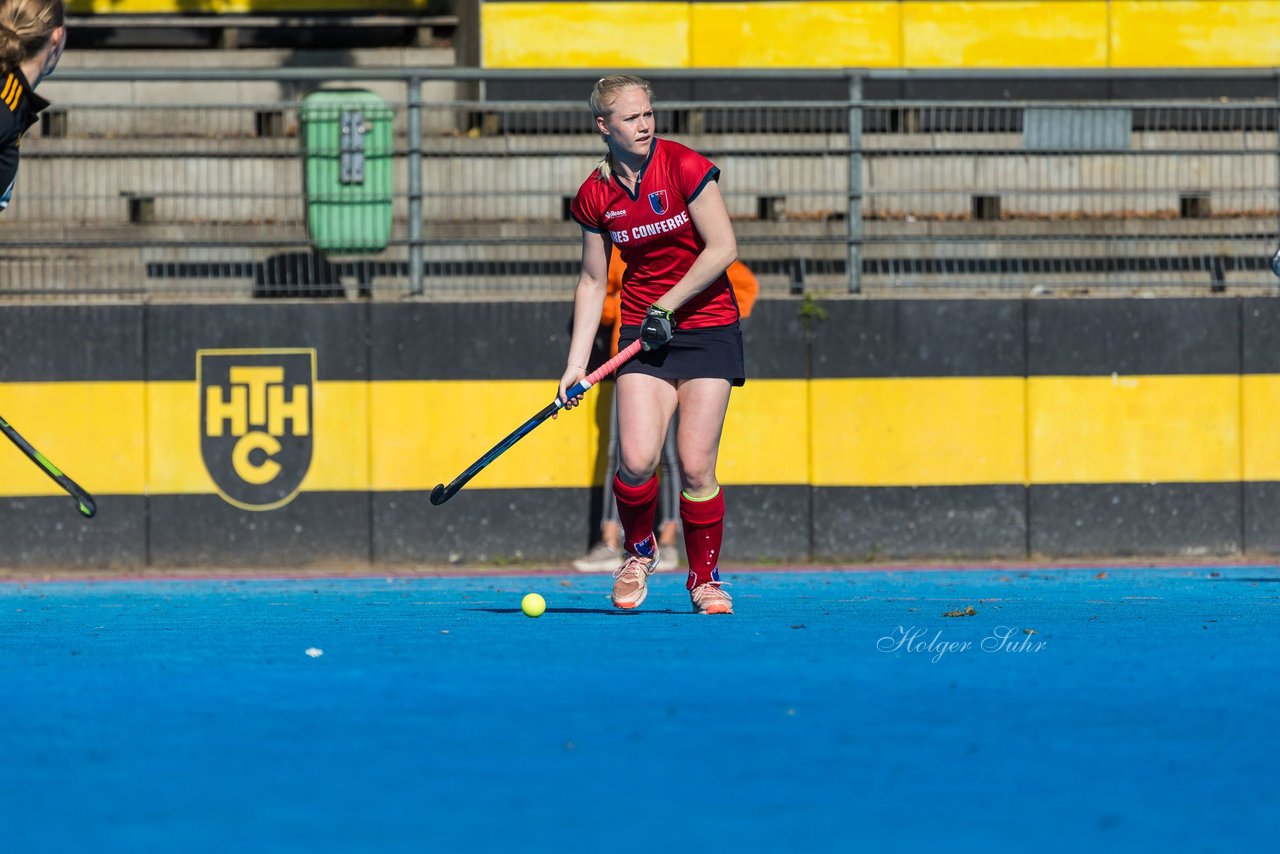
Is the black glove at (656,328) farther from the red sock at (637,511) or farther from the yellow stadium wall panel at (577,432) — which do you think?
the yellow stadium wall panel at (577,432)

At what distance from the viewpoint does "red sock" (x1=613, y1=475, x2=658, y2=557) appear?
7629mm

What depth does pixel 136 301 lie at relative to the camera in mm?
10898

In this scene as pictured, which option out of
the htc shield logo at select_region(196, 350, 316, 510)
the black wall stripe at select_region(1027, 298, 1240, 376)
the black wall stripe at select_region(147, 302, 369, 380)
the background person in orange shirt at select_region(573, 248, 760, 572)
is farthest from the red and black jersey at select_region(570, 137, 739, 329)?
the black wall stripe at select_region(1027, 298, 1240, 376)

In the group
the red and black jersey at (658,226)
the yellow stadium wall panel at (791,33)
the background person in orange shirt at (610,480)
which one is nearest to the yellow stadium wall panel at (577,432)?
the background person in orange shirt at (610,480)

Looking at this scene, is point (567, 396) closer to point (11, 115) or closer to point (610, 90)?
point (610, 90)

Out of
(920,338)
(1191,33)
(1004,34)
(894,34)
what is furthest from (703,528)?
(1191,33)

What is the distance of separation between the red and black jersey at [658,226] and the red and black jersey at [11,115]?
6.80 feet

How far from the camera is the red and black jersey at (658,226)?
7258 millimetres

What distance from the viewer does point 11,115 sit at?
6.06m

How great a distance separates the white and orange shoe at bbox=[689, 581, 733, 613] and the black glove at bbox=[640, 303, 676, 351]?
109 centimetres

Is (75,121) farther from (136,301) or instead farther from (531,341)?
(531,341)

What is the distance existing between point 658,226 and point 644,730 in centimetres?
281

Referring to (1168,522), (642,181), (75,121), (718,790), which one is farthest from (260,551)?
(718,790)

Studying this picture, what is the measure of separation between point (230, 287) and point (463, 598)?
9.73ft
